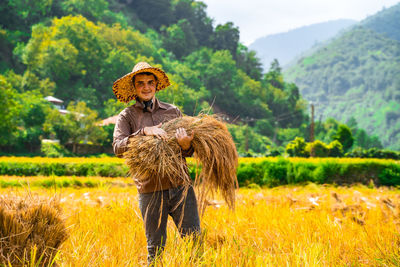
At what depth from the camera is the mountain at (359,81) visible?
114000mm

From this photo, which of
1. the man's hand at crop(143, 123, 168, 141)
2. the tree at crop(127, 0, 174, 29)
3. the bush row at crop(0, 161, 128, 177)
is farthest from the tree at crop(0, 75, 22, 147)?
the tree at crop(127, 0, 174, 29)

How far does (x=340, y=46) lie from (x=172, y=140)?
192071 mm

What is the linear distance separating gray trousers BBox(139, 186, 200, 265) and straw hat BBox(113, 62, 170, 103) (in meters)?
0.88

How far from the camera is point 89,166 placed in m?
12.1

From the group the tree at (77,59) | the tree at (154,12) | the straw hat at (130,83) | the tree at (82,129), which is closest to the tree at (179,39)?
the tree at (154,12)

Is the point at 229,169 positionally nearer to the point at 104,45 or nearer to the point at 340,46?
the point at 104,45

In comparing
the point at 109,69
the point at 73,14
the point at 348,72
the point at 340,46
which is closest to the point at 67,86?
the point at 109,69

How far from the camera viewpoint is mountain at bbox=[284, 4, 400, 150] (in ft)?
374

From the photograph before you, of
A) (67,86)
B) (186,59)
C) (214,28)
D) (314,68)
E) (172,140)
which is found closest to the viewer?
(172,140)

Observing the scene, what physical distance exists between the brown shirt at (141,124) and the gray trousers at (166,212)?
7 centimetres

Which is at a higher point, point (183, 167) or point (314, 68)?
point (314, 68)

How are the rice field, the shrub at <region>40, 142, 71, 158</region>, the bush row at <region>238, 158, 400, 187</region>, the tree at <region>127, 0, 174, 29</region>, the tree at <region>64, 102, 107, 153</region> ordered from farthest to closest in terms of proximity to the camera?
the tree at <region>127, 0, 174, 29</region> → the tree at <region>64, 102, 107, 153</region> → the shrub at <region>40, 142, 71, 158</region> → the bush row at <region>238, 158, 400, 187</region> → the rice field

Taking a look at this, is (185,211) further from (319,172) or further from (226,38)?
(226,38)

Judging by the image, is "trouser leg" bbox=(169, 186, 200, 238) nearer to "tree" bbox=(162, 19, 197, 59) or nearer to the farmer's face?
the farmer's face
